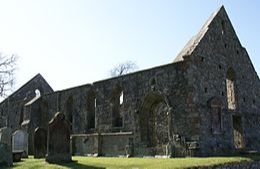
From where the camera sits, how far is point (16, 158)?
54.6 ft

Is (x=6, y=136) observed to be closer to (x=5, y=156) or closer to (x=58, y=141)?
(x=5, y=156)

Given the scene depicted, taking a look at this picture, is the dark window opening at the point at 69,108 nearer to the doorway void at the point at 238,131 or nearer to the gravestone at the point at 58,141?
the gravestone at the point at 58,141

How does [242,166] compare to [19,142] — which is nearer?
[242,166]

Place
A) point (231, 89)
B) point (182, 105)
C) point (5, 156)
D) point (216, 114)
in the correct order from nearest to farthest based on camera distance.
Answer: point (5, 156)
point (182, 105)
point (216, 114)
point (231, 89)

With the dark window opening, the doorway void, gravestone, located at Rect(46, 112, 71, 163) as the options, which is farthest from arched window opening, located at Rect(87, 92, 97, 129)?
the doorway void

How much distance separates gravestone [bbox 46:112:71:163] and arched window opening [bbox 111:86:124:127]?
5897 mm

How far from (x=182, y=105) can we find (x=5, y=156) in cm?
876

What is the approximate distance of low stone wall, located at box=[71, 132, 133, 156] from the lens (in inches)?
768

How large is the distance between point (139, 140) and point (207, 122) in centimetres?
403

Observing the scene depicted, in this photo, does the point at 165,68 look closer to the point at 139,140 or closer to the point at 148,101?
the point at 148,101

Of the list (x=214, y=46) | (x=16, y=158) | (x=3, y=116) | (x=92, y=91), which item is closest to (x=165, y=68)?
(x=214, y=46)

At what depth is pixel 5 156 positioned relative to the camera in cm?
1493

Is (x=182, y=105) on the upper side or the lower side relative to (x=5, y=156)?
upper

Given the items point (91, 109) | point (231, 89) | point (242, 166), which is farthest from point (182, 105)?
point (91, 109)
